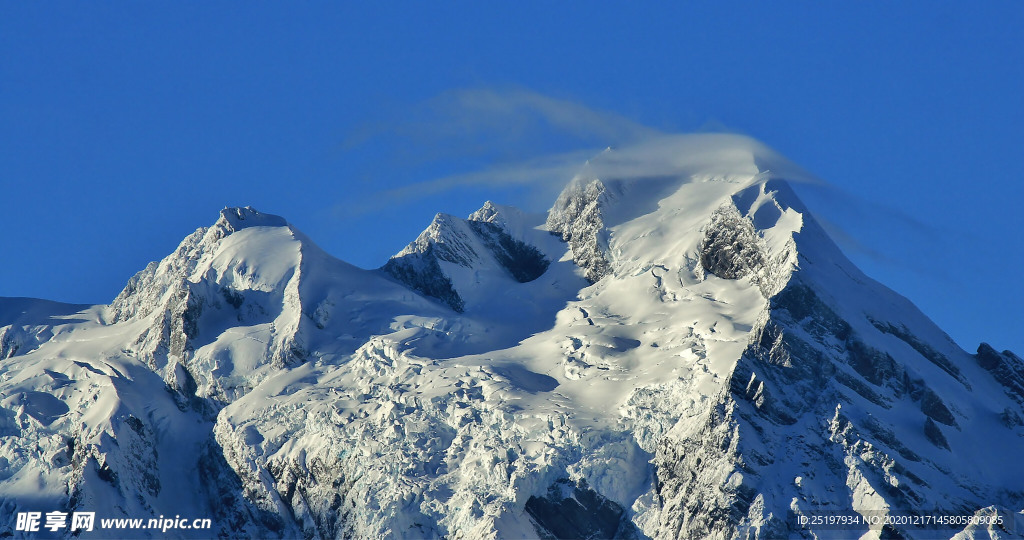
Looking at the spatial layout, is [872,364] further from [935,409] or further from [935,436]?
[935,436]

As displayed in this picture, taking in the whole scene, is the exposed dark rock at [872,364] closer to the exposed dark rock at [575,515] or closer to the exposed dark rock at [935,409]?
the exposed dark rock at [935,409]

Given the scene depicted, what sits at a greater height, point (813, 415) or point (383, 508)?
point (813, 415)

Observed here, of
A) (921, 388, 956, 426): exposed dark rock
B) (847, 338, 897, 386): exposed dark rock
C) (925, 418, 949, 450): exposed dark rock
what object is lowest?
(925, 418, 949, 450): exposed dark rock

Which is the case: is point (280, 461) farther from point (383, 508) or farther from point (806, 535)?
point (806, 535)

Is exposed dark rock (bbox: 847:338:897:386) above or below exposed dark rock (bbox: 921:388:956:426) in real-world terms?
above

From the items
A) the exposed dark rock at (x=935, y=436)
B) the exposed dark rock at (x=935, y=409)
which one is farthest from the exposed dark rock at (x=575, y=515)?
the exposed dark rock at (x=935, y=409)

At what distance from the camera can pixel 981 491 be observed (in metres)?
185

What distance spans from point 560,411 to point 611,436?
7.63 m

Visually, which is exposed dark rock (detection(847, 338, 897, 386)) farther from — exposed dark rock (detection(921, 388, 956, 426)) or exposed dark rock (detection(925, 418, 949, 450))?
exposed dark rock (detection(925, 418, 949, 450))

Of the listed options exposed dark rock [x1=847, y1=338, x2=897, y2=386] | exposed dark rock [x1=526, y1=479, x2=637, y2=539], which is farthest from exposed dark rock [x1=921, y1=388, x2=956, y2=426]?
exposed dark rock [x1=526, y1=479, x2=637, y2=539]

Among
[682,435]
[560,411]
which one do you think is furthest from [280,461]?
[682,435]

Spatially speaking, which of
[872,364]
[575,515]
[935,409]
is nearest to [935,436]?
[935,409]

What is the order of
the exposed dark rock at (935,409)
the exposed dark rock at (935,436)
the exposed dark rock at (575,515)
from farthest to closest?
the exposed dark rock at (935,409) < the exposed dark rock at (935,436) < the exposed dark rock at (575,515)

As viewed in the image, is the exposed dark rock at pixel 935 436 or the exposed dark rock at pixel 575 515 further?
the exposed dark rock at pixel 935 436
